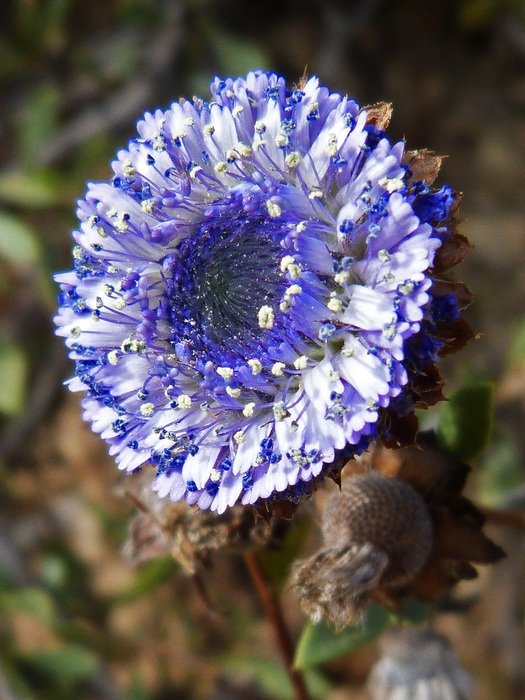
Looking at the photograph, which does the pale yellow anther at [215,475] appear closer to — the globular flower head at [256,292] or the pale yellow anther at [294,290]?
the globular flower head at [256,292]

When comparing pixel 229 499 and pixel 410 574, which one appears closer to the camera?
pixel 229 499

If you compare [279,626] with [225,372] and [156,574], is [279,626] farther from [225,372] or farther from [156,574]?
[225,372]

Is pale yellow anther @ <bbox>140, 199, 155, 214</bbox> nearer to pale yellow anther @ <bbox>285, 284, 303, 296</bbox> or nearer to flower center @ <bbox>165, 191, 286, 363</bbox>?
flower center @ <bbox>165, 191, 286, 363</bbox>

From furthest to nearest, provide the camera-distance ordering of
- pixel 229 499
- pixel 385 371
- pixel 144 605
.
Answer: pixel 144 605 < pixel 229 499 < pixel 385 371

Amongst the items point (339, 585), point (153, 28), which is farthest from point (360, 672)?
point (153, 28)

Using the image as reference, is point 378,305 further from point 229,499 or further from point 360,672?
point 360,672

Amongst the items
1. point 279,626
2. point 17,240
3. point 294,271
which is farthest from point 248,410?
point 17,240
